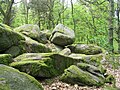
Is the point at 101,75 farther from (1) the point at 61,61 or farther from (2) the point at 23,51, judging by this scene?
(2) the point at 23,51

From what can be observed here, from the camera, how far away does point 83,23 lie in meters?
32.0

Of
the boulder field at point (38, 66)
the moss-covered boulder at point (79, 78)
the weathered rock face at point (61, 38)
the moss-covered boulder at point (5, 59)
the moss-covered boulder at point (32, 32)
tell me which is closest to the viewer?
the boulder field at point (38, 66)

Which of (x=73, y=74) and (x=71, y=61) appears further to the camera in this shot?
(x=71, y=61)

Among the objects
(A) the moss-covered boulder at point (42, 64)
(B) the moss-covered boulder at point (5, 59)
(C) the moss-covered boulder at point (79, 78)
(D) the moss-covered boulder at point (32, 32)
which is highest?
(D) the moss-covered boulder at point (32, 32)

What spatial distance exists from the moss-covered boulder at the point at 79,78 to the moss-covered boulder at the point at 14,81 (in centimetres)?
322

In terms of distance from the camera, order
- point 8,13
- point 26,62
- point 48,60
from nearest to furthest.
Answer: point 26,62
point 48,60
point 8,13

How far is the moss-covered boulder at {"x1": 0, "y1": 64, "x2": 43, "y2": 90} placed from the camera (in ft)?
16.0

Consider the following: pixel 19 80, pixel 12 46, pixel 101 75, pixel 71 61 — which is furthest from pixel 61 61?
pixel 19 80

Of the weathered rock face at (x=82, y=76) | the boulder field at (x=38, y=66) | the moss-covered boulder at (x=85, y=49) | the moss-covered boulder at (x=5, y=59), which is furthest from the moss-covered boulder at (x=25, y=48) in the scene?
the moss-covered boulder at (x=85, y=49)

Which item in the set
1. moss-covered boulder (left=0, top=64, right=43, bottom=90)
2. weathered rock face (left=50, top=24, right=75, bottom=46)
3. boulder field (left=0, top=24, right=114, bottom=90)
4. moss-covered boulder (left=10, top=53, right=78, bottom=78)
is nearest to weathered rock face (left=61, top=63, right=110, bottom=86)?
boulder field (left=0, top=24, right=114, bottom=90)

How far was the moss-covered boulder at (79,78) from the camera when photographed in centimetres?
885

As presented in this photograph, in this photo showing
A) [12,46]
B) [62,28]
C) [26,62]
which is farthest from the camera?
[62,28]

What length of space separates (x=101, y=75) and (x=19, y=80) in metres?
5.48

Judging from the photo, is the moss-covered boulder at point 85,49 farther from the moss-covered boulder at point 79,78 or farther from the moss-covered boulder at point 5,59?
the moss-covered boulder at point 5,59
